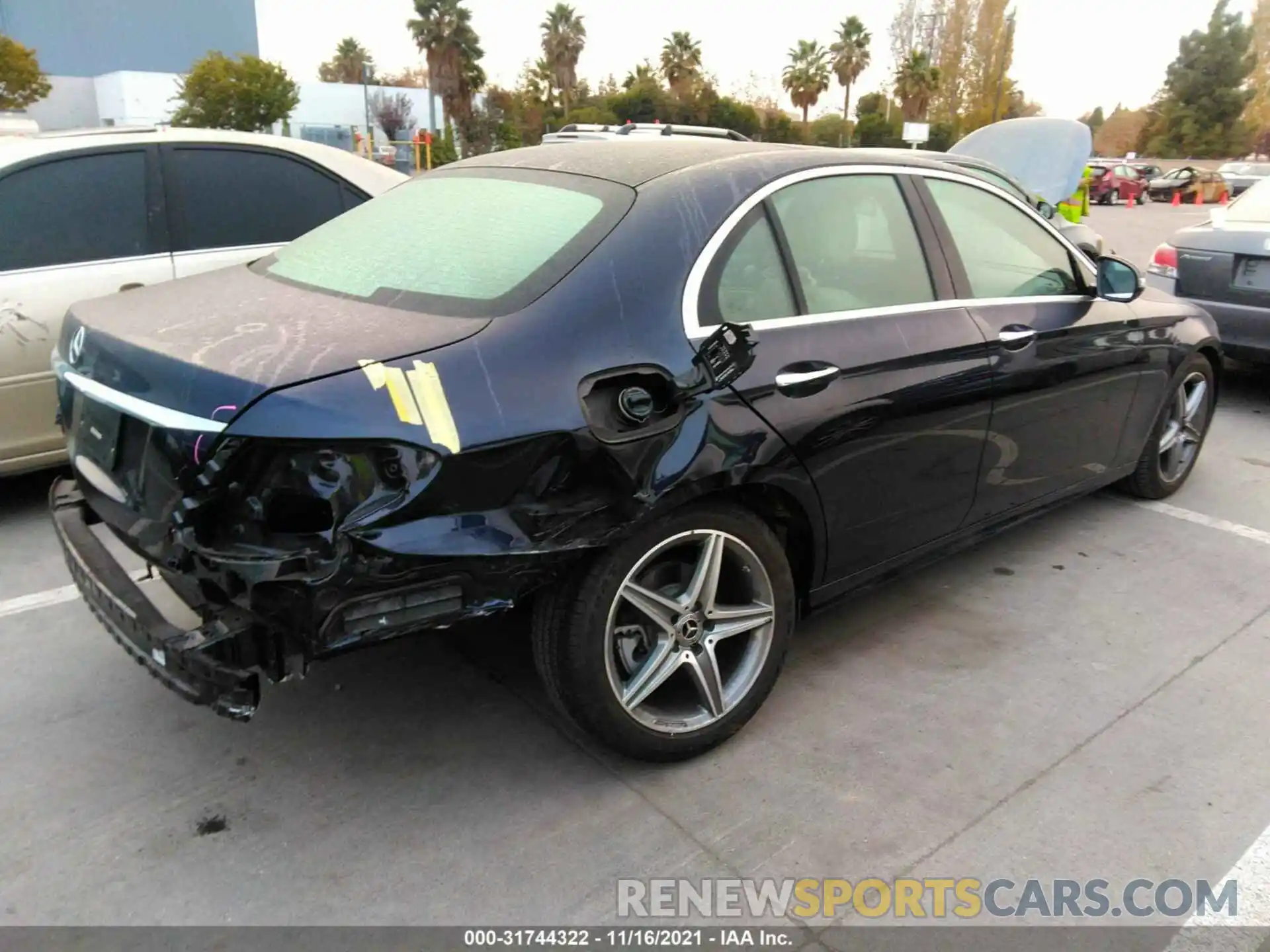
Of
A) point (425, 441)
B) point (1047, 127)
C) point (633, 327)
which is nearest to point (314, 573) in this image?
point (425, 441)

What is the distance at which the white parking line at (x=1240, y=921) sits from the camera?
2168 millimetres

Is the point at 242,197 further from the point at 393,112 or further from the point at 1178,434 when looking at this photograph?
the point at 393,112

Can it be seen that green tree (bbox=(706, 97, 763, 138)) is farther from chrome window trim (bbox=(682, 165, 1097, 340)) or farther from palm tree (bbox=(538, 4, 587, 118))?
chrome window trim (bbox=(682, 165, 1097, 340))

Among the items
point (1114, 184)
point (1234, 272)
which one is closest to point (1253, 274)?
point (1234, 272)

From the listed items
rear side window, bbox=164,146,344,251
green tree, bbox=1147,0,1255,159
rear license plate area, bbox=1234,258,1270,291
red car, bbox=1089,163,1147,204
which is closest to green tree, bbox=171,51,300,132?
red car, bbox=1089,163,1147,204

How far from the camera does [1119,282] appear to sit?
392 cm

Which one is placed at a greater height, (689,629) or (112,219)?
(112,219)

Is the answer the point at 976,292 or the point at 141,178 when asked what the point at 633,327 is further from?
the point at 141,178

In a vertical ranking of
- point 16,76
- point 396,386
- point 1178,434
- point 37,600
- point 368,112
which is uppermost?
point 16,76

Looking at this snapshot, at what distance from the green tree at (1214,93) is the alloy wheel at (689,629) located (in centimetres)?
7362

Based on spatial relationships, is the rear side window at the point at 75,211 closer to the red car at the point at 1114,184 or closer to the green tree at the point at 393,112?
the red car at the point at 1114,184

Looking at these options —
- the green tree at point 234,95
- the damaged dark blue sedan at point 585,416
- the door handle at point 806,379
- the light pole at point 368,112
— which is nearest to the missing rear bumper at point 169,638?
the damaged dark blue sedan at point 585,416

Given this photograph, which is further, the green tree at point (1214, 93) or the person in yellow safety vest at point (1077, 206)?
the green tree at point (1214, 93)

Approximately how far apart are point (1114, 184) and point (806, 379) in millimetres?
37947
